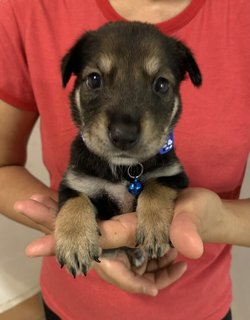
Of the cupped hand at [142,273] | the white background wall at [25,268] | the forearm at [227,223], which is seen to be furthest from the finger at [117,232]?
the white background wall at [25,268]

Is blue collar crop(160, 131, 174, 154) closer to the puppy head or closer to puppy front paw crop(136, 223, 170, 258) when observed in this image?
the puppy head

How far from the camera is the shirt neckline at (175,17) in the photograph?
4.92 feet

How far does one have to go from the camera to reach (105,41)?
1.36 meters

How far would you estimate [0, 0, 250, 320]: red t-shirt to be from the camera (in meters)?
1.52

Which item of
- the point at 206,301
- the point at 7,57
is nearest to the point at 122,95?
the point at 7,57

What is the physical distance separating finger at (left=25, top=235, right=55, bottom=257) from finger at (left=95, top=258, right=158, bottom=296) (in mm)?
179

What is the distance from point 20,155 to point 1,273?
3.83ft

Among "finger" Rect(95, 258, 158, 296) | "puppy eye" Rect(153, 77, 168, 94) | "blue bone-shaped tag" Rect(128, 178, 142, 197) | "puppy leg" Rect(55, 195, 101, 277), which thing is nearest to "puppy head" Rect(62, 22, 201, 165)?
"puppy eye" Rect(153, 77, 168, 94)

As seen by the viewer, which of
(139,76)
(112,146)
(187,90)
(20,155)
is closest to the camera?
(112,146)

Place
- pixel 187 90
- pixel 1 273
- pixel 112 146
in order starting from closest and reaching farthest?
pixel 112 146 < pixel 187 90 < pixel 1 273

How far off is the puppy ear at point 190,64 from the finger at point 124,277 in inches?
26.4

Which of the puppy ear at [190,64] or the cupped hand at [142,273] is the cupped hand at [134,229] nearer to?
the cupped hand at [142,273]

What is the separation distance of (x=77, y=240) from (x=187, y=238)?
37 centimetres

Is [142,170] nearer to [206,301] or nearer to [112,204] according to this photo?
[112,204]
